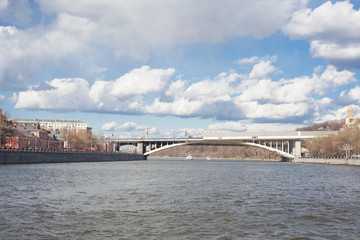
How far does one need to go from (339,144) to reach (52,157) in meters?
65.0

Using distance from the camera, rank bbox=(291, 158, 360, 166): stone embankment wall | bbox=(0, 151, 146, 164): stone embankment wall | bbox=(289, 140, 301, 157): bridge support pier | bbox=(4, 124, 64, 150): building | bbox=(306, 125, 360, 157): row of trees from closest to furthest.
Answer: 1. bbox=(0, 151, 146, 164): stone embankment wall
2. bbox=(291, 158, 360, 166): stone embankment wall
3. bbox=(306, 125, 360, 157): row of trees
4. bbox=(4, 124, 64, 150): building
5. bbox=(289, 140, 301, 157): bridge support pier

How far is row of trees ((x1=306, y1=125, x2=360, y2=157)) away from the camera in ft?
286

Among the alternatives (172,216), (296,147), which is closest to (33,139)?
(296,147)

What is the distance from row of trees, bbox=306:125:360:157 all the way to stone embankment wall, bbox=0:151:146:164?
59743 mm

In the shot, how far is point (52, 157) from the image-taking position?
8044cm

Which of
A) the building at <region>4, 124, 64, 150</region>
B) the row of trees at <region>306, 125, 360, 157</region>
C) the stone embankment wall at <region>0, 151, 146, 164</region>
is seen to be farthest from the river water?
the building at <region>4, 124, 64, 150</region>

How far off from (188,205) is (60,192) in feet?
29.6

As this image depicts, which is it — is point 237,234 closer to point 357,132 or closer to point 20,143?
point 357,132

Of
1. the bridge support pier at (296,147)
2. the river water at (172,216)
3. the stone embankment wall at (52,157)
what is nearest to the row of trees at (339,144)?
the bridge support pier at (296,147)

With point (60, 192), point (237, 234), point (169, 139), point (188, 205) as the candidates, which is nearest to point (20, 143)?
point (169, 139)

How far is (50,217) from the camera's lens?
1533 centimetres

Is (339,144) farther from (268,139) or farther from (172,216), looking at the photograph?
(172,216)

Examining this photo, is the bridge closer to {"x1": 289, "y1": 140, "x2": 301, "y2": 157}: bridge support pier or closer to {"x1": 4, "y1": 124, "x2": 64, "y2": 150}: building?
{"x1": 289, "y1": 140, "x2": 301, "y2": 157}: bridge support pier

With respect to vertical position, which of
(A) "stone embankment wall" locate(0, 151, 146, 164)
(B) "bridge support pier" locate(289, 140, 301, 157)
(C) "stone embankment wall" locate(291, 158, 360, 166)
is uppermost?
(B) "bridge support pier" locate(289, 140, 301, 157)
